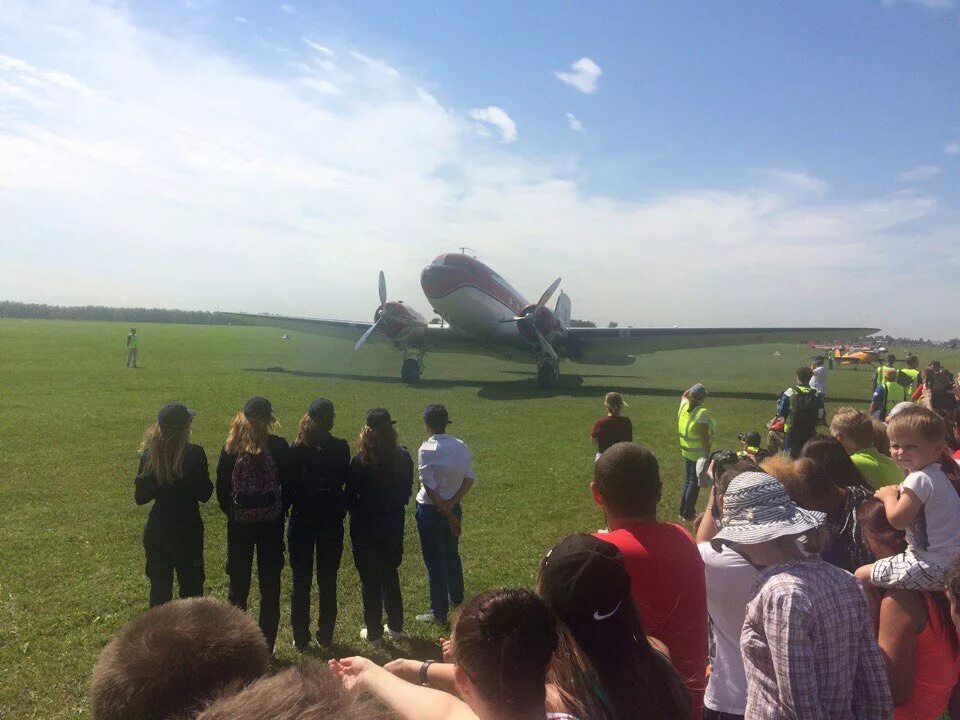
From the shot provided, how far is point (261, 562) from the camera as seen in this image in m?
4.72

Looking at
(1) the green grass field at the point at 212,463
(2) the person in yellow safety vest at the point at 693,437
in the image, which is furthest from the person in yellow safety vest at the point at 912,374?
(2) the person in yellow safety vest at the point at 693,437

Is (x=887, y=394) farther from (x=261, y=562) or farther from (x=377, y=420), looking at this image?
(x=261, y=562)

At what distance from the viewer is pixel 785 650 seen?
2.03 meters

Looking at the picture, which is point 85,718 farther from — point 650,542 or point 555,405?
point 555,405

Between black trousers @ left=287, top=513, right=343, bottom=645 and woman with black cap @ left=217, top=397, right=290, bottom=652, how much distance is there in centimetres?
13

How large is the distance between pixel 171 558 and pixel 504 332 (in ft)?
71.4

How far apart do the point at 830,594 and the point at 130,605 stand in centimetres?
568

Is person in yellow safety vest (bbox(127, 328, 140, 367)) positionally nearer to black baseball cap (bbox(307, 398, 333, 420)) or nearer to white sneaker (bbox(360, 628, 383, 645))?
black baseball cap (bbox(307, 398, 333, 420))

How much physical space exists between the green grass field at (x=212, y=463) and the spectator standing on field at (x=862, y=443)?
10.2 ft

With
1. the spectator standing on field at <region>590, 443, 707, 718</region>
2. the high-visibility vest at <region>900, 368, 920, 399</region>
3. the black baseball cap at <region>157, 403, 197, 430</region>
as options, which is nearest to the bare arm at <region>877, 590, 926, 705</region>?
the spectator standing on field at <region>590, 443, 707, 718</region>

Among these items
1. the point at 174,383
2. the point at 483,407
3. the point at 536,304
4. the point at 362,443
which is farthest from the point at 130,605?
the point at 536,304

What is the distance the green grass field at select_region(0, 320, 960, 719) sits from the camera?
5.08 m

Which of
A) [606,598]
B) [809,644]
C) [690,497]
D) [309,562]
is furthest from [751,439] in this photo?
[606,598]

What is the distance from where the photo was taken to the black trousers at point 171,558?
14.7 ft
